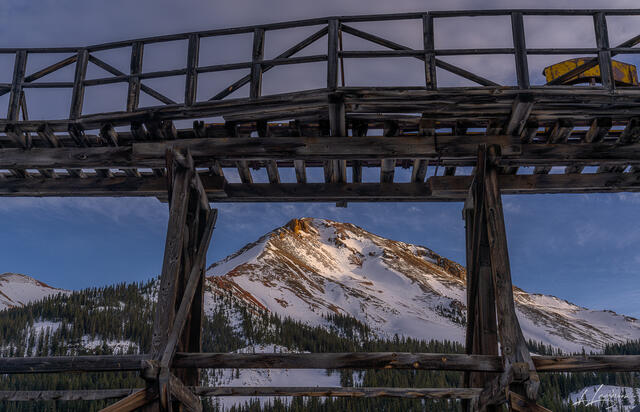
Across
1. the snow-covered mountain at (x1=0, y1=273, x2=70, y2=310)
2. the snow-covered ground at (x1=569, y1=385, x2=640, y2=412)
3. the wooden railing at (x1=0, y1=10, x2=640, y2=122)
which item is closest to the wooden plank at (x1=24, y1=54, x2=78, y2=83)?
the wooden railing at (x1=0, y1=10, x2=640, y2=122)

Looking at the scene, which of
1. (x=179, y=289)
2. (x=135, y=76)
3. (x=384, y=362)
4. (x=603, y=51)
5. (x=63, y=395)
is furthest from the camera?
(x=179, y=289)

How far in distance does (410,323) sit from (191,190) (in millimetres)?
68379

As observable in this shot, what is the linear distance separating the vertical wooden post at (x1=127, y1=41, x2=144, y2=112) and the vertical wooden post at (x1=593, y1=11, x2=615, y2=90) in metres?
6.79

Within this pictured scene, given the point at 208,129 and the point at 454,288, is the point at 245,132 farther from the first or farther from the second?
the point at 454,288

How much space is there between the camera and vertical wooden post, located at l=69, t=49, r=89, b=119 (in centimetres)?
760

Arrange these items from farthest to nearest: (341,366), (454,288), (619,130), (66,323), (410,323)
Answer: (454,288) → (410,323) → (66,323) → (619,130) → (341,366)

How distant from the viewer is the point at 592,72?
7312 millimetres

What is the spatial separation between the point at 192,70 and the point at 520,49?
15.7ft

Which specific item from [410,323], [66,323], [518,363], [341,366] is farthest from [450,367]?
[410,323]

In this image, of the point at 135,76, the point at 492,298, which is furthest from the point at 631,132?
the point at 135,76

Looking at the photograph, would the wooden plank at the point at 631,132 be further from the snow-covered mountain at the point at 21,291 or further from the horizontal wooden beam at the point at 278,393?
the snow-covered mountain at the point at 21,291

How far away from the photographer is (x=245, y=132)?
25.2 ft

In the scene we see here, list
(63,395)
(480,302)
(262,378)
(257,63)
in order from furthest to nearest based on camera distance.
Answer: (262,378)
(480,302)
(63,395)
(257,63)

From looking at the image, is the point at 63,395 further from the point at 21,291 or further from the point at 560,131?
the point at 21,291
